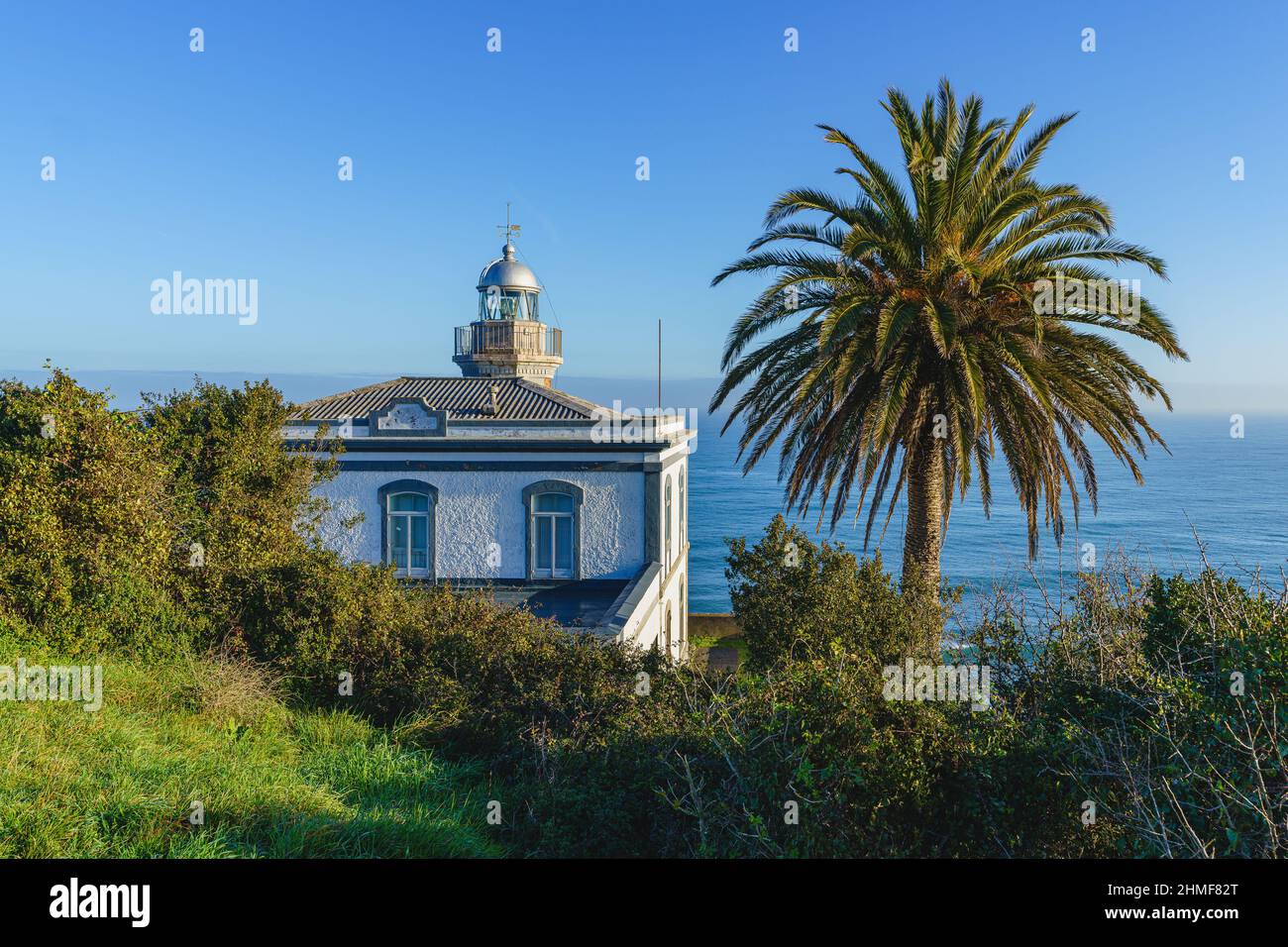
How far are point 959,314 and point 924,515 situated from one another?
3.22 m

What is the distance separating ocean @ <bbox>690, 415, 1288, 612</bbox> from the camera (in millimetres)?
63719

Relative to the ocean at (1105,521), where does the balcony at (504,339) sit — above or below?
above

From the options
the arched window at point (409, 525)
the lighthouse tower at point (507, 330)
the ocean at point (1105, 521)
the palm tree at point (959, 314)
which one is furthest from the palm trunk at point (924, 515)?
the ocean at point (1105, 521)

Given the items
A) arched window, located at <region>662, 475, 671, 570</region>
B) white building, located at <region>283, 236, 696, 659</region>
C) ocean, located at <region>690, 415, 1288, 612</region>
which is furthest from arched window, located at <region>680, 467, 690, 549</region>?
ocean, located at <region>690, 415, 1288, 612</region>

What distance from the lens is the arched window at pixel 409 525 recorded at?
18094 millimetres

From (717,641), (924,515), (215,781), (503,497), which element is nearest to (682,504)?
(717,641)

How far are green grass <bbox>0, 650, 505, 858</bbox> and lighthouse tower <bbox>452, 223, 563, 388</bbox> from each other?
773 inches

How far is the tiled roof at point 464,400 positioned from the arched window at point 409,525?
1.99 metres

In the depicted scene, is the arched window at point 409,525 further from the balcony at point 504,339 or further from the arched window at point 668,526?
the balcony at point 504,339

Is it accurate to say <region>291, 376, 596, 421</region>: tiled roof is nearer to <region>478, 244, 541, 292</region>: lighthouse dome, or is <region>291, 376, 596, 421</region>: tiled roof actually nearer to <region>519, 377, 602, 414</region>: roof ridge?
<region>519, 377, 602, 414</region>: roof ridge

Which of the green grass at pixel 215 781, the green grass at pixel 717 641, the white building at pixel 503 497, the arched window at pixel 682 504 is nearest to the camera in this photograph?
the green grass at pixel 215 781

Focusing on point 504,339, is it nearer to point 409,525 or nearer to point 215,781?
point 409,525

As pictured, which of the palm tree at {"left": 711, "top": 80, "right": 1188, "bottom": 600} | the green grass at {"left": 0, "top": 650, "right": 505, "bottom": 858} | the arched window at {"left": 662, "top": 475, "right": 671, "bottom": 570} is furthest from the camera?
the arched window at {"left": 662, "top": 475, "right": 671, "bottom": 570}

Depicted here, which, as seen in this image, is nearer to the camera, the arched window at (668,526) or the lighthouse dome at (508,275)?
the arched window at (668,526)
